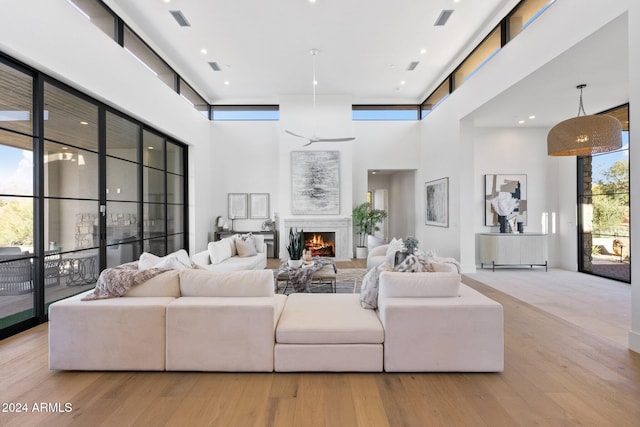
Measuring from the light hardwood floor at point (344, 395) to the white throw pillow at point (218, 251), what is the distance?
2668 millimetres

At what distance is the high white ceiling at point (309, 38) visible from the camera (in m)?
→ 4.63

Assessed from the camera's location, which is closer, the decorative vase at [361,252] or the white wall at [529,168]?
the white wall at [529,168]

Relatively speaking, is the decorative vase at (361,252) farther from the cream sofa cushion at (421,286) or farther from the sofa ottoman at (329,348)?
the sofa ottoman at (329,348)

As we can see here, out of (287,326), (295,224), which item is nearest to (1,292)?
(287,326)

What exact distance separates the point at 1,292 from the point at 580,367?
5.14 meters

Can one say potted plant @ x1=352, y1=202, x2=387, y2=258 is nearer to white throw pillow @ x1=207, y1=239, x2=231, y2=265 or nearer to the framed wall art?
the framed wall art

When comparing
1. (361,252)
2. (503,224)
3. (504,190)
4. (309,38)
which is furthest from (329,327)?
(504,190)

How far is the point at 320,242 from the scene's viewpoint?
841cm

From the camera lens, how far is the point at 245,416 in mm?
1961

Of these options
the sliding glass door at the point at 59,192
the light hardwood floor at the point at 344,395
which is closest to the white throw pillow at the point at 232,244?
the sliding glass door at the point at 59,192

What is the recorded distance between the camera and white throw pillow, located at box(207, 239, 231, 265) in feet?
17.4

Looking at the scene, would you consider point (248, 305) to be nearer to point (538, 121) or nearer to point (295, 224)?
point (295, 224)

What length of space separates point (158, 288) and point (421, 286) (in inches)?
85.5

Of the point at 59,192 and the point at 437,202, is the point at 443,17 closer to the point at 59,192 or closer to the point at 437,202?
the point at 437,202
